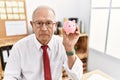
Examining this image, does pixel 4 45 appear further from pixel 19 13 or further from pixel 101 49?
pixel 101 49

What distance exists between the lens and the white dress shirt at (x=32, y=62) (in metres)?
1.05

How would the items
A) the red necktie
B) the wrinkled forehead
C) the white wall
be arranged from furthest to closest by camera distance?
the white wall, the red necktie, the wrinkled forehead

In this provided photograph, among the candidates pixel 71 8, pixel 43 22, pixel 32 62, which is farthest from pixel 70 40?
pixel 71 8

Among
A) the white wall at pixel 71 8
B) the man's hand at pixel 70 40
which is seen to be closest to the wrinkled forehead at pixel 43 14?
the man's hand at pixel 70 40

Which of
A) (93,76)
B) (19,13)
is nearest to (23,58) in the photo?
(93,76)

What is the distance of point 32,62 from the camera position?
3.57 feet

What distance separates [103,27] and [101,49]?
36 cm

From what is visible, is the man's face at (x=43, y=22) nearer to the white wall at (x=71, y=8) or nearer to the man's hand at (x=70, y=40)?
the man's hand at (x=70, y=40)

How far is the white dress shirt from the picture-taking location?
1046 millimetres

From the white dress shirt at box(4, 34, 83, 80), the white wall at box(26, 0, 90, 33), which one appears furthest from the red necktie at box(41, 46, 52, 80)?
the white wall at box(26, 0, 90, 33)

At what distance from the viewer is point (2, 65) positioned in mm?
1741

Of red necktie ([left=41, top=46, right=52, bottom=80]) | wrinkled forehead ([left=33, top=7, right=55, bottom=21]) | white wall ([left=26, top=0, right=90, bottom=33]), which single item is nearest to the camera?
wrinkled forehead ([left=33, top=7, right=55, bottom=21])

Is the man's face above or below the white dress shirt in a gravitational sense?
above

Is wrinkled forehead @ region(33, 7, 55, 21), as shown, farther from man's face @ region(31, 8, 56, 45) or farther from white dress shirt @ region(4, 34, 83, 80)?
white dress shirt @ region(4, 34, 83, 80)
